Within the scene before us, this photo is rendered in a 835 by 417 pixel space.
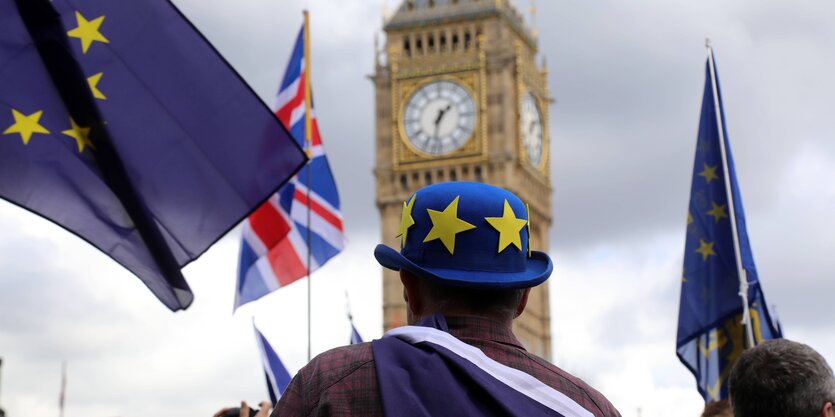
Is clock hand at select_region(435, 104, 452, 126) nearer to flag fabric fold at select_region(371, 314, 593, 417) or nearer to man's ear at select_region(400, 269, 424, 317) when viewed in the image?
man's ear at select_region(400, 269, 424, 317)

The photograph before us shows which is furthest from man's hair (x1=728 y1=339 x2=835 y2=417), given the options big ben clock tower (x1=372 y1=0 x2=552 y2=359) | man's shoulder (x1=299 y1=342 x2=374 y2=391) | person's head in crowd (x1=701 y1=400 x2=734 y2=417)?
big ben clock tower (x1=372 y1=0 x2=552 y2=359)

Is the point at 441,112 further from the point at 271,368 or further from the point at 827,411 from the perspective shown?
the point at 827,411

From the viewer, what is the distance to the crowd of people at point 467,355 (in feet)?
9.75

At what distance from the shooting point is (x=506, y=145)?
55375 mm

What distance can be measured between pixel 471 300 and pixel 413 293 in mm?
134

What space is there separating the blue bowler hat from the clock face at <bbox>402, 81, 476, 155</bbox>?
51733mm

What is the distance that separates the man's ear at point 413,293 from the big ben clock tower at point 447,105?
51.3 m

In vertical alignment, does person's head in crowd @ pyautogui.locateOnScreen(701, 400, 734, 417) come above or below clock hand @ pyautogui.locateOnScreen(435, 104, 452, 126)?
below

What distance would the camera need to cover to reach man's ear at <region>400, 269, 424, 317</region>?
10.6ft

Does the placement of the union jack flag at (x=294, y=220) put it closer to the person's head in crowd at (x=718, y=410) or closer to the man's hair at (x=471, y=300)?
the person's head in crowd at (x=718, y=410)

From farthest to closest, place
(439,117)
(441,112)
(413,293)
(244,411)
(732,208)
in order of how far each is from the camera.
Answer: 1. (439,117)
2. (441,112)
3. (732,208)
4. (244,411)
5. (413,293)

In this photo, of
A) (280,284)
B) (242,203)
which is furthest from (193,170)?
(280,284)

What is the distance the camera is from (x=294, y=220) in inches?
682

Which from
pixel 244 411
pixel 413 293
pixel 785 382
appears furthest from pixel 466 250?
pixel 244 411
